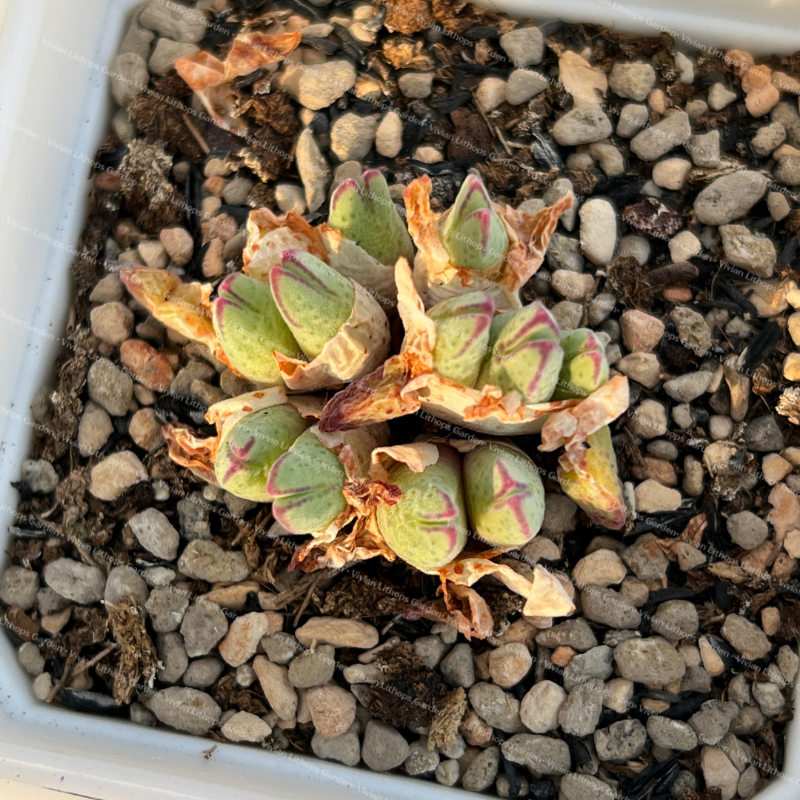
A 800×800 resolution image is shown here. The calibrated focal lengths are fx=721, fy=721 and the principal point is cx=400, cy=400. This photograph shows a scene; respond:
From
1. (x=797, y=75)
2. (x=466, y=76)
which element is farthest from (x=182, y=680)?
(x=797, y=75)

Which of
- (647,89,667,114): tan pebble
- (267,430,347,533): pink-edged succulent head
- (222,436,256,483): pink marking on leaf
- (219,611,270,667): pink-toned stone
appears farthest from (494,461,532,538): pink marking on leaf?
(647,89,667,114): tan pebble

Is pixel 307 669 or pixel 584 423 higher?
pixel 584 423

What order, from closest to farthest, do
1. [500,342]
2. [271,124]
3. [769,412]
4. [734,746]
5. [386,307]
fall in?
1. [500,342]
2. [386,307]
3. [734,746]
4. [769,412]
5. [271,124]

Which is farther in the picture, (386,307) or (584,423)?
(386,307)

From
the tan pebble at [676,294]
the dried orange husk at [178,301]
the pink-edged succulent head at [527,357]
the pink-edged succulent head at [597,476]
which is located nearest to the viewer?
the pink-edged succulent head at [527,357]

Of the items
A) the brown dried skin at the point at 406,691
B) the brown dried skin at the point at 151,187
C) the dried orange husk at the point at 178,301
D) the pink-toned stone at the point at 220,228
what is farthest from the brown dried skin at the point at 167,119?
the brown dried skin at the point at 406,691

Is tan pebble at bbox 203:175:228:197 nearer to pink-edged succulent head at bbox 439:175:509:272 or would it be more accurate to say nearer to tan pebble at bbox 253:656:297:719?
pink-edged succulent head at bbox 439:175:509:272

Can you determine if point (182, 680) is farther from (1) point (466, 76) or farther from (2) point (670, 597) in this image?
(1) point (466, 76)

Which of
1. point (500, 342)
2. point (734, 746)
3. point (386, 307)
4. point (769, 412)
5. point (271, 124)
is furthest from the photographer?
point (271, 124)

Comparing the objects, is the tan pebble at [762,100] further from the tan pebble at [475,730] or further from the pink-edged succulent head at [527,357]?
the tan pebble at [475,730]
